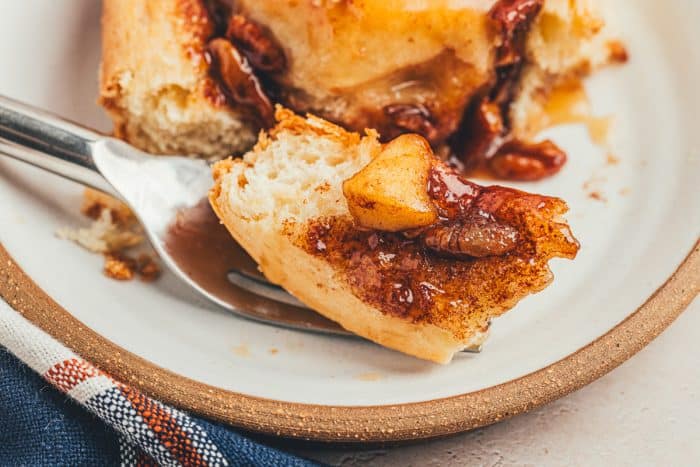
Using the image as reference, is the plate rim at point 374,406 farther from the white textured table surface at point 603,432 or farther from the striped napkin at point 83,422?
the white textured table surface at point 603,432

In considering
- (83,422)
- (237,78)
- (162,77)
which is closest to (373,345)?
(83,422)

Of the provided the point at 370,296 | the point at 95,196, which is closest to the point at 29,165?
the point at 95,196

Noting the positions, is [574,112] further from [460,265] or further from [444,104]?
[460,265]

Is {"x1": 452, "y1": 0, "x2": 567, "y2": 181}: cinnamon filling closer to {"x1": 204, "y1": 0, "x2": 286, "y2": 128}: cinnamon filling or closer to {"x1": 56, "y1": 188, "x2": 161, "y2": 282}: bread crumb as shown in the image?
{"x1": 204, "y1": 0, "x2": 286, "y2": 128}: cinnamon filling

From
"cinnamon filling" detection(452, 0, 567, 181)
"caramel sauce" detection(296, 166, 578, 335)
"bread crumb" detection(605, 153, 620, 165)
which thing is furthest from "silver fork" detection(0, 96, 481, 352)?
"bread crumb" detection(605, 153, 620, 165)

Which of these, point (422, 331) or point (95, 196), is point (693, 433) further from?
point (95, 196)

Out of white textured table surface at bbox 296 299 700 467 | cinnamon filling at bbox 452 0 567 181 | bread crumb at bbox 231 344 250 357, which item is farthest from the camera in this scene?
cinnamon filling at bbox 452 0 567 181
